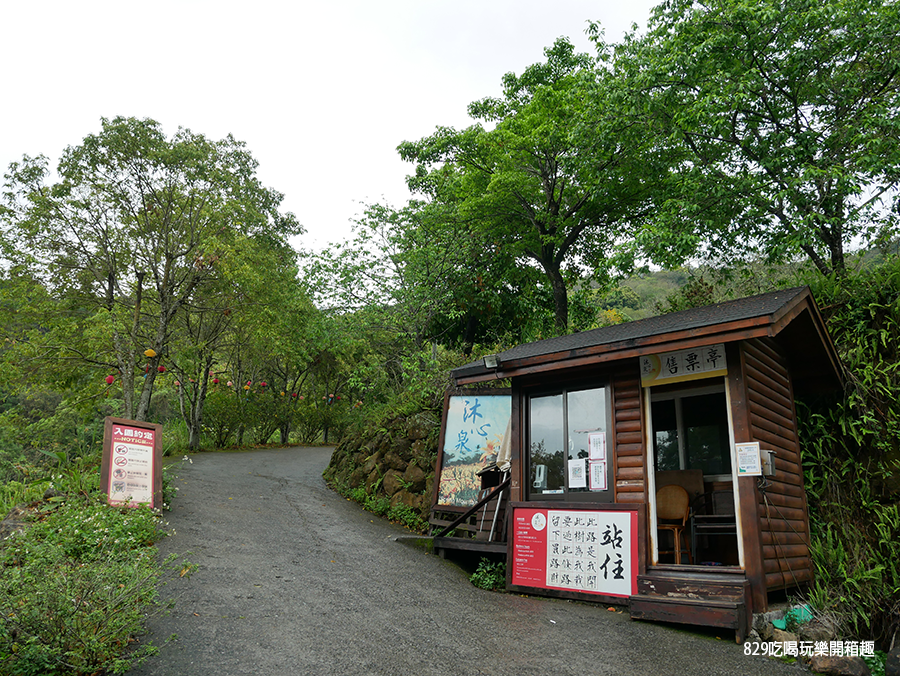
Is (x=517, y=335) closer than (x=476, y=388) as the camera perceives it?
No

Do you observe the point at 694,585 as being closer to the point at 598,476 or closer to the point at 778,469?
the point at 598,476

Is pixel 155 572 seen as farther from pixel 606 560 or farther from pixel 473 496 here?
pixel 473 496

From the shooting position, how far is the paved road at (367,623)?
441 centimetres

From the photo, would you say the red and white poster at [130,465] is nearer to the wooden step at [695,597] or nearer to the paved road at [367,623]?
the paved road at [367,623]

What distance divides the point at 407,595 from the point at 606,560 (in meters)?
2.34

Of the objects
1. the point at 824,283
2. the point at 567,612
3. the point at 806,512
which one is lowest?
the point at 567,612

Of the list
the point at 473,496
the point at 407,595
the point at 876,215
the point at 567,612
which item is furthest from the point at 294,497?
the point at 876,215

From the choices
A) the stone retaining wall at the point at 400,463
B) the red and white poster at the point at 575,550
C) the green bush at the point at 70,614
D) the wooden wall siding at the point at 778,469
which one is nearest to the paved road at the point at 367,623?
the red and white poster at the point at 575,550

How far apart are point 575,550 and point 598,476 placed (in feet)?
3.04

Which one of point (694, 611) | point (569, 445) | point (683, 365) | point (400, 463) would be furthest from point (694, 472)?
point (400, 463)

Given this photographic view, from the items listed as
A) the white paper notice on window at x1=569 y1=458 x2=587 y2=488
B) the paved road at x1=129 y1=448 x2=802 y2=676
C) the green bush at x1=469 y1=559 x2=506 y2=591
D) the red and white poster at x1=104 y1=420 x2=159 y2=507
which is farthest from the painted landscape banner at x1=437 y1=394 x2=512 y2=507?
the red and white poster at x1=104 y1=420 x2=159 y2=507

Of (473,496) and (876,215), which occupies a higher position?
(876,215)

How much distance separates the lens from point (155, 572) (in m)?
4.20

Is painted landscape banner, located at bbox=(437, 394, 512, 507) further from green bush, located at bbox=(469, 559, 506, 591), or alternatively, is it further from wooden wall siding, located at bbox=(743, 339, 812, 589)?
wooden wall siding, located at bbox=(743, 339, 812, 589)
